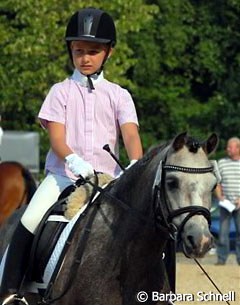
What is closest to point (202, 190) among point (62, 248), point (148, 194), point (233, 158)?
point (148, 194)

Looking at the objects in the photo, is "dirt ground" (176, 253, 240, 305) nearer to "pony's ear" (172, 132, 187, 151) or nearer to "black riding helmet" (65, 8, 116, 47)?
"black riding helmet" (65, 8, 116, 47)

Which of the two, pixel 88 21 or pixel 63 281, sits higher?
pixel 88 21

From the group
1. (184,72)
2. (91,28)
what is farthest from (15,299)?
(184,72)

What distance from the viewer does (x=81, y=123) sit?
26.3ft

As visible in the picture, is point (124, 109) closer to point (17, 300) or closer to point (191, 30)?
point (17, 300)

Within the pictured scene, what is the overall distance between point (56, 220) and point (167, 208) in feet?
3.45

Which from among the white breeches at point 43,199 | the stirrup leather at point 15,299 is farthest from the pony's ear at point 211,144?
the stirrup leather at point 15,299

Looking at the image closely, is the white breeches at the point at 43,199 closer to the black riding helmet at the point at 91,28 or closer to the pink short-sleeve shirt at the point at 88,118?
the pink short-sleeve shirt at the point at 88,118

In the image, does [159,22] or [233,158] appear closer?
[233,158]

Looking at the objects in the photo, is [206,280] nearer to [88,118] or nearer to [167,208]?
[88,118]

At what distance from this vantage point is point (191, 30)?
114 feet

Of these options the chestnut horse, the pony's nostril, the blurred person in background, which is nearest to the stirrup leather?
the pony's nostril

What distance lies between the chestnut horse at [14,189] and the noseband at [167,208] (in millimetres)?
6674

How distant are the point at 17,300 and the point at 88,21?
1.91 m
